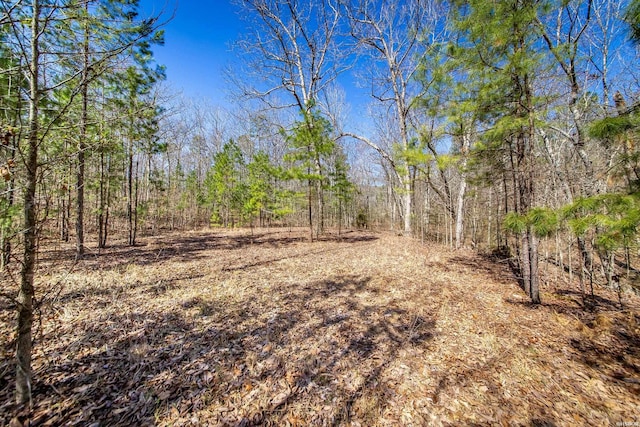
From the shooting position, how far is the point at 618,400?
2488 millimetres

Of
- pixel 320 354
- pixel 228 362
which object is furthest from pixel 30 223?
pixel 320 354

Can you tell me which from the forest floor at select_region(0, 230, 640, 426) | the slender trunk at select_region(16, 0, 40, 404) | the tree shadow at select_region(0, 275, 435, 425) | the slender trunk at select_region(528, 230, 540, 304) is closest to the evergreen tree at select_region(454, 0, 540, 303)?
the slender trunk at select_region(528, 230, 540, 304)

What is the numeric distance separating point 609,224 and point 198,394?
14.9 ft

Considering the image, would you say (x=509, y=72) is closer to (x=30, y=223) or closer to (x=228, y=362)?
(x=228, y=362)

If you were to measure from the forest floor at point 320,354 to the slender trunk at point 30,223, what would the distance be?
0.58 feet

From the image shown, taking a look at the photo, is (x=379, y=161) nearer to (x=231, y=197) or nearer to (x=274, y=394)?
(x=231, y=197)

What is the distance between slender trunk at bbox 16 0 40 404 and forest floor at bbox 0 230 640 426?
18cm

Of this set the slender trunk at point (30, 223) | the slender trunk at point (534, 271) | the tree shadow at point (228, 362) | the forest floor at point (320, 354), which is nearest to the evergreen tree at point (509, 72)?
the slender trunk at point (534, 271)

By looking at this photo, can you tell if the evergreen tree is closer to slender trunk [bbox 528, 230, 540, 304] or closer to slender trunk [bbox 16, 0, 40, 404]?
slender trunk [bbox 528, 230, 540, 304]

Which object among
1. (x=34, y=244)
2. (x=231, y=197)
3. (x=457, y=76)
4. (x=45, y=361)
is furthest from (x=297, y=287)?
(x=231, y=197)

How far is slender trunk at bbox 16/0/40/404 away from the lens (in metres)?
2.00

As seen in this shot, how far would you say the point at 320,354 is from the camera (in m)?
3.20

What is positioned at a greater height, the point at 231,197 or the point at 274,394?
the point at 231,197

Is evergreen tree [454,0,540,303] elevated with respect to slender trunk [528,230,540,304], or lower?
elevated
